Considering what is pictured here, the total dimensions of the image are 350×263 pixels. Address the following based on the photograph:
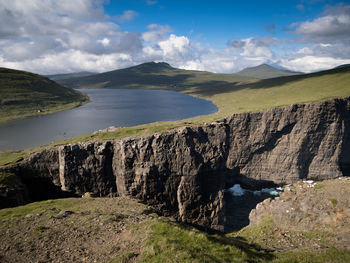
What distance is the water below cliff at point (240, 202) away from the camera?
A: 44.7 meters

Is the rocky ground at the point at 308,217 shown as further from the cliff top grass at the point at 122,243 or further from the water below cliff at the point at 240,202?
the water below cliff at the point at 240,202

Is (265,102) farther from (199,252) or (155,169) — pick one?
(199,252)

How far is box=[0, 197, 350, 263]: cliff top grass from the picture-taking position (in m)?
14.1

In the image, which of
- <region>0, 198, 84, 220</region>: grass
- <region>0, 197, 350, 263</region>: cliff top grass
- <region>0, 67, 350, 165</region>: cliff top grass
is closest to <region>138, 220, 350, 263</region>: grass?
<region>0, 197, 350, 263</region>: cliff top grass

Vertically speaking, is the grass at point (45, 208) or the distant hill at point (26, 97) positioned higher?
the distant hill at point (26, 97)

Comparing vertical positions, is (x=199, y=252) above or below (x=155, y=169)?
above

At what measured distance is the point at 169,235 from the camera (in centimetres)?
1579

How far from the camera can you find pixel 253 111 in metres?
66.4

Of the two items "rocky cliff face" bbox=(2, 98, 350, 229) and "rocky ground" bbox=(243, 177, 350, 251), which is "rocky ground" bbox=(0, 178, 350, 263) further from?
"rocky cliff face" bbox=(2, 98, 350, 229)

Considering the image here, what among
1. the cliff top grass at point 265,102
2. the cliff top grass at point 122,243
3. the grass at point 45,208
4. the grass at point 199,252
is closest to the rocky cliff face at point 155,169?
the cliff top grass at point 265,102

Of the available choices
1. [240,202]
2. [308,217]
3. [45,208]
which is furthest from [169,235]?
[240,202]

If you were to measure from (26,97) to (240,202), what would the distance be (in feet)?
584

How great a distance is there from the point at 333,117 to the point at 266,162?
23.9 metres

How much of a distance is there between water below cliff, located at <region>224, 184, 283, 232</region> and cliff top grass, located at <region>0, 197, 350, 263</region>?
2391cm
